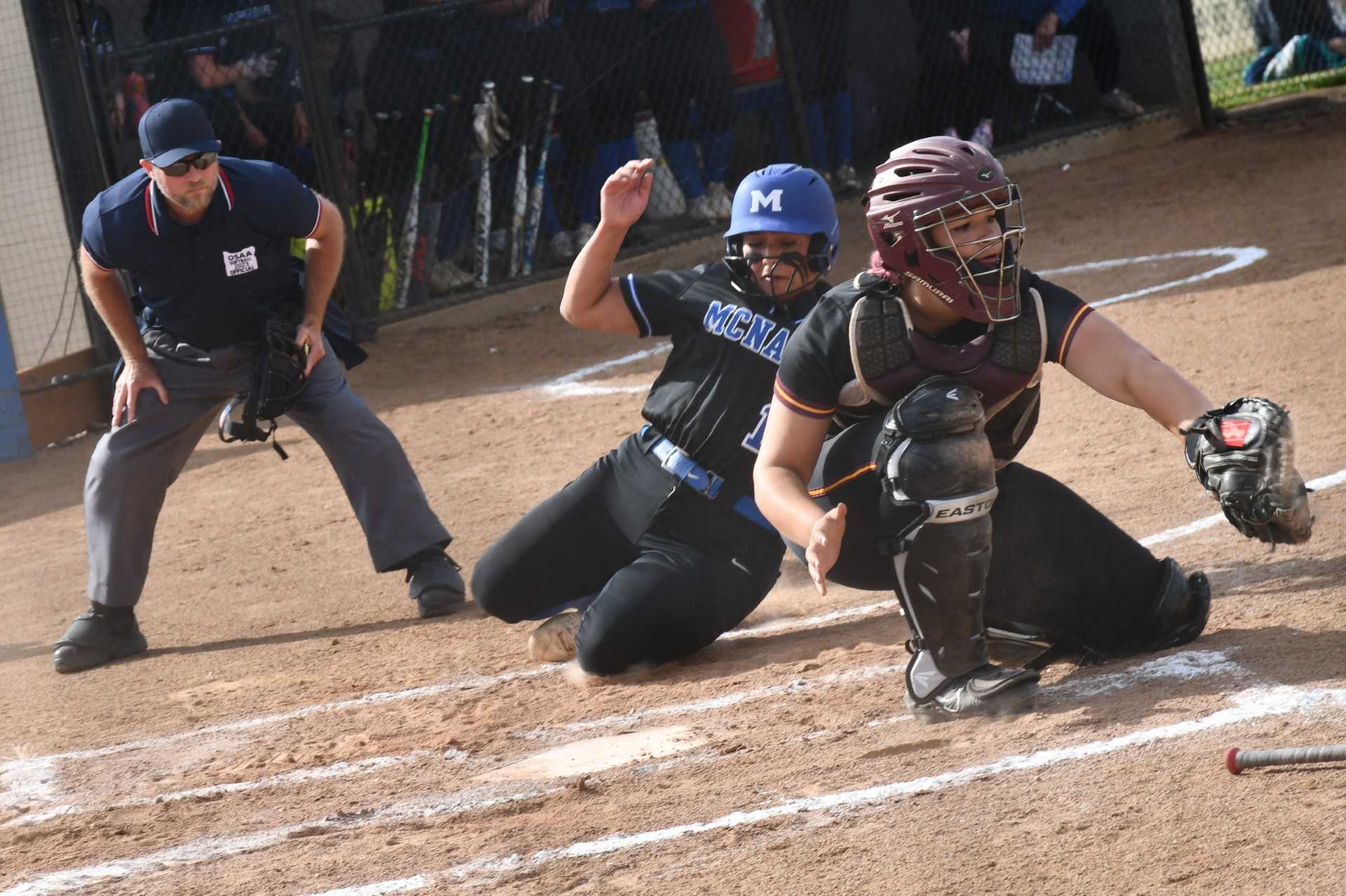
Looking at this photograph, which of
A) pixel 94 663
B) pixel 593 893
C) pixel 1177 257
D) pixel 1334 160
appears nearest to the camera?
pixel 593 893

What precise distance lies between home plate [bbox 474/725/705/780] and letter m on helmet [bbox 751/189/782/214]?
147cm

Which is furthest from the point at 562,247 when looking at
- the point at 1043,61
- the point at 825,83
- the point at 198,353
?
the point at 198,353

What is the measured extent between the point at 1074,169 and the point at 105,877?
973cm

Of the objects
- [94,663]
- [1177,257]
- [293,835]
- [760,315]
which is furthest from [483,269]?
[293,835]

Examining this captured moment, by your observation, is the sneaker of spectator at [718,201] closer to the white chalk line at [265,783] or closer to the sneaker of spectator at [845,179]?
the sneaker of spectator at [845,179]

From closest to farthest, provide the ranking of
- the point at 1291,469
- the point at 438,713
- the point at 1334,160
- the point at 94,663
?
the point at 1291,469 < the point at 438,713 < the point at 94,663 < the point at 1334,160

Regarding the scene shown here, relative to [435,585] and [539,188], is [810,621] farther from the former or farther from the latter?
[539,188]

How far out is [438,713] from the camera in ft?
14.4

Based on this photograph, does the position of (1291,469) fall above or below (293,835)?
above

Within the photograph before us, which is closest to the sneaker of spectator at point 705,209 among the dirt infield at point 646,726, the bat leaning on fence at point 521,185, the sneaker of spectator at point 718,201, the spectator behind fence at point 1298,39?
the sneaker of spectator at point 718,201

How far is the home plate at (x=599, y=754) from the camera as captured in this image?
12.3ft

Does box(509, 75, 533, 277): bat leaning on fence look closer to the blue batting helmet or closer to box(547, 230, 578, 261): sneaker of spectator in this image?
box(547, 230, 578, 261): sneaker of spectator

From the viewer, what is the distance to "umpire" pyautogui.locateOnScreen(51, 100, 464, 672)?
5336 mm

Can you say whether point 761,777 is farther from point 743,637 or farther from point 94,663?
point 94,663
